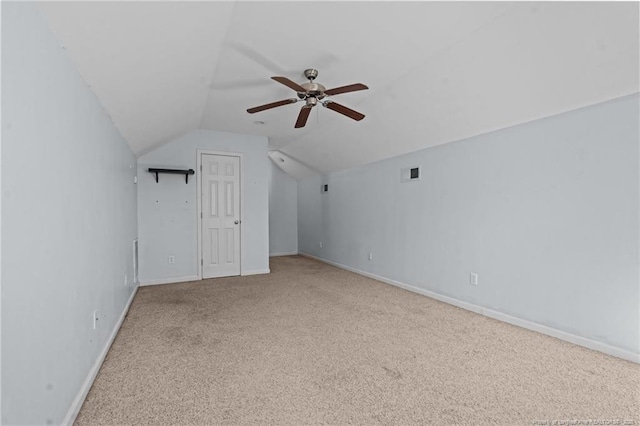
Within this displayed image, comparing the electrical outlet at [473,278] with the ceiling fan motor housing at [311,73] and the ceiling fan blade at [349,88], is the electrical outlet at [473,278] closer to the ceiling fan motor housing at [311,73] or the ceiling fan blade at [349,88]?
the ceiling fan blade at [349,88]

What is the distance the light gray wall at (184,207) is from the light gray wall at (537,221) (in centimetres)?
232

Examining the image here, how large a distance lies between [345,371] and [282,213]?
595 centimetres

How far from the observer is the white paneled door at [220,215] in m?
5.19

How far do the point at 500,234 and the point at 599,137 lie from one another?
1195 mm

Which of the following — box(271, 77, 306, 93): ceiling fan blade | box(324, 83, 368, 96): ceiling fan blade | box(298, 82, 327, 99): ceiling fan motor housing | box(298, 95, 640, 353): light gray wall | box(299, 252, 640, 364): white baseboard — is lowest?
box(299, 252, 640, 364): white baseboard

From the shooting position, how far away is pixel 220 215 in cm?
530

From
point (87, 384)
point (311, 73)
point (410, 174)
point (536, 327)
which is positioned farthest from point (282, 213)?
point (87, 384)

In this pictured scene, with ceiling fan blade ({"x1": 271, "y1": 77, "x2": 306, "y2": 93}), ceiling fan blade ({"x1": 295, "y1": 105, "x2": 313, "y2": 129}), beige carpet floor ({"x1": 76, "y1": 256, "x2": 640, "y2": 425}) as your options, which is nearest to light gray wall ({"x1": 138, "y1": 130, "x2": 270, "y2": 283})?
beige carpet floor ({"x1": 76, "y1": 256, "x2": 640, "y2": 425})

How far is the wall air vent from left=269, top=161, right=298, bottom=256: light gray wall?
12.8 feet

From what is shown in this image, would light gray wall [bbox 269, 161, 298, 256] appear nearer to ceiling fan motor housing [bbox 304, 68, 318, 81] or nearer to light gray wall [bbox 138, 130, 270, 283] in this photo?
light gray wall [bbox 138, 130, 270, 283]

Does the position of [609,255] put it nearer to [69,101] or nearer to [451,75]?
[451,75]

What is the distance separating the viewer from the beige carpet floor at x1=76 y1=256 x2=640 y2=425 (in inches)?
70.0

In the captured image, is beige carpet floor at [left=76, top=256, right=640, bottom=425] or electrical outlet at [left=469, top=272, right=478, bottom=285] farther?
electrical outlet at [left=469, top=272, right=478, bottom=285]

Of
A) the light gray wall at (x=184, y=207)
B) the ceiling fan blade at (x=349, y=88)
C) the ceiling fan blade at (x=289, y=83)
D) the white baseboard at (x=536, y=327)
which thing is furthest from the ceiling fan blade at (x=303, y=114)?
the white baseboard at (x=536, y=327)
